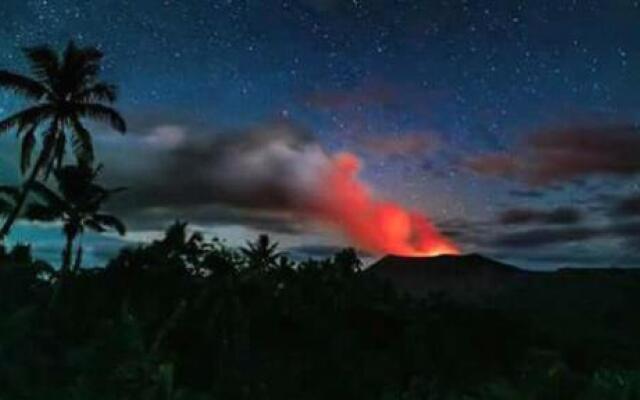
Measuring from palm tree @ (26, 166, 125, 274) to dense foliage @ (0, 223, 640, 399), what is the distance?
765 centimetres

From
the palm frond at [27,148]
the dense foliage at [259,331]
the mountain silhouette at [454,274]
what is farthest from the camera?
the mountain silhouette at [454,274]

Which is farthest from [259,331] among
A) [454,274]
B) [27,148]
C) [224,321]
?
[454,274]

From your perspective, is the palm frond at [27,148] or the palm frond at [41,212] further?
the palm frond at [41,212]

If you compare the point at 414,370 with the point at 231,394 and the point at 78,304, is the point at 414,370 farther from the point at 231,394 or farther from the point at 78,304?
the point at 78,304

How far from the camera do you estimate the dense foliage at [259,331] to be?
29.9 meters

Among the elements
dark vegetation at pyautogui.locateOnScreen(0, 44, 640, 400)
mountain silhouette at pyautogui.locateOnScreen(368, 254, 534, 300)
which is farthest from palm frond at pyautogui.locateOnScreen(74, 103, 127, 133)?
mountain silhouette at pyautogui.locateOnScreen(368, 254, 534, 300)

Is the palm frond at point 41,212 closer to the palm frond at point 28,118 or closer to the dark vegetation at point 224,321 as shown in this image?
the dark vegetation at point 224,321

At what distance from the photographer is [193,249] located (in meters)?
44.4

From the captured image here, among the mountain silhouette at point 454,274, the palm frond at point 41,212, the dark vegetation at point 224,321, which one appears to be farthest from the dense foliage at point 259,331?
the mountain silhouette at point 454,274

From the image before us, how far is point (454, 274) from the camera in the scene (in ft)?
300

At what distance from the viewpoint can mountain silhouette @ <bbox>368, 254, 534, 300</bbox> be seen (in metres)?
85.2

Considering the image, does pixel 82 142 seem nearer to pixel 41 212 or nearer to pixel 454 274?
pixel 41 212

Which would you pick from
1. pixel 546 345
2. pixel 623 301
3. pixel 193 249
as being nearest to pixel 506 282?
pixel 623 301

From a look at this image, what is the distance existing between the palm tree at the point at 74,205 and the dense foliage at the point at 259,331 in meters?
7.65
